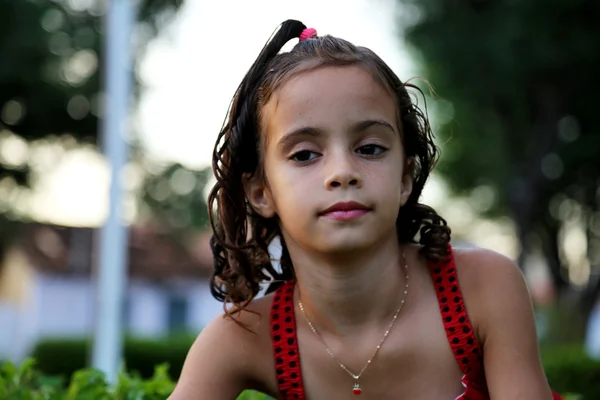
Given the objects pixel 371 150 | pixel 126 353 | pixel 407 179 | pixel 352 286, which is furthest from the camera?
pixel 126 353

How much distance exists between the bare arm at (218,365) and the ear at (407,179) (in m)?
0.55

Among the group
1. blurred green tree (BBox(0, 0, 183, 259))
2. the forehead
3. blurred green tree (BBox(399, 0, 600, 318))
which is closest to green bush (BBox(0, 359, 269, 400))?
the forehead

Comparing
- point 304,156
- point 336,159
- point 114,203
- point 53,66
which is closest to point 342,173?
point 336,159

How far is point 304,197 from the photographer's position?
7.40 feet

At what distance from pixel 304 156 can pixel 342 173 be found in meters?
0.15

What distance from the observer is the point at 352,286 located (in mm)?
2381

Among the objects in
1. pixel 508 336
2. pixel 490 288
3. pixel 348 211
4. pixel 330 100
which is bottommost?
pixel 508 336

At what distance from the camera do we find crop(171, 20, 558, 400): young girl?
2.25m

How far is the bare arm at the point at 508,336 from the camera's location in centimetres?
231

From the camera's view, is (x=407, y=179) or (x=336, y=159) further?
(x=407, y=179)

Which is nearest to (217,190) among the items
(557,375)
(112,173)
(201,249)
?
(112,173)

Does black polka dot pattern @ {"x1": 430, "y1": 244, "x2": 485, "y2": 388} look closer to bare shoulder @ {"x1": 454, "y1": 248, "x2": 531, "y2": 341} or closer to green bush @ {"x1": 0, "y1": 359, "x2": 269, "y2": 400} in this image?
bare shoulder @ {"x1": 454, "y1": 248, "x2": 531, "y2": 341}

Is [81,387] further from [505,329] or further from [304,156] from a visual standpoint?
[505,329]

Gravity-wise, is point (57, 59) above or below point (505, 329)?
above
